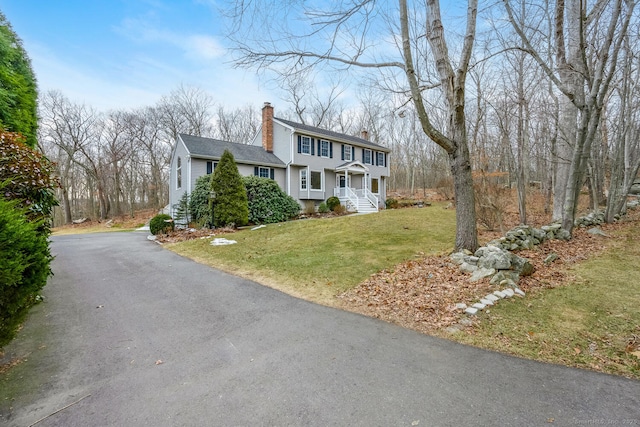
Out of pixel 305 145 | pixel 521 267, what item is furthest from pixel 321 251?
pixel 305 145

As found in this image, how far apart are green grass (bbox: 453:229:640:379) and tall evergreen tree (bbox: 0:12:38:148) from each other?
9.63 metres

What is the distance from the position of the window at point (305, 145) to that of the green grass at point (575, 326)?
16642 mm

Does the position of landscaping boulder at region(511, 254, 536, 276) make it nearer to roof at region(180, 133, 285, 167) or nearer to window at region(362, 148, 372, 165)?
roof at region(180, 133, 285, 167)

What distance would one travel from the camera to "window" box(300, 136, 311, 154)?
1965 centimetres

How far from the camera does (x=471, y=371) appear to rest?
279 cm

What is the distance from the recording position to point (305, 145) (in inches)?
781

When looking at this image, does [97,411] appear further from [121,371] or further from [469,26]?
[469,26]

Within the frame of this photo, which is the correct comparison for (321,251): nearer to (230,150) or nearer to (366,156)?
(230,150)

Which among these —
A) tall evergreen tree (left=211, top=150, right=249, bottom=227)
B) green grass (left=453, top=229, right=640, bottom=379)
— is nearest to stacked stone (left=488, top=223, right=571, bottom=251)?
green grass (left=453, top=229, right=640, bottom=379)

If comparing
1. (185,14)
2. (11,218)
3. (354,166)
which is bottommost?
(11,218)

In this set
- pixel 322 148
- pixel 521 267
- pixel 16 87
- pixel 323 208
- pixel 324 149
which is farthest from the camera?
pixel 324 149

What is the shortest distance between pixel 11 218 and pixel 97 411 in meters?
1.99

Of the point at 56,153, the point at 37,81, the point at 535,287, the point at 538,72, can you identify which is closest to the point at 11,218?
the point at 535,287

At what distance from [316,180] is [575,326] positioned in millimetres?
17686
